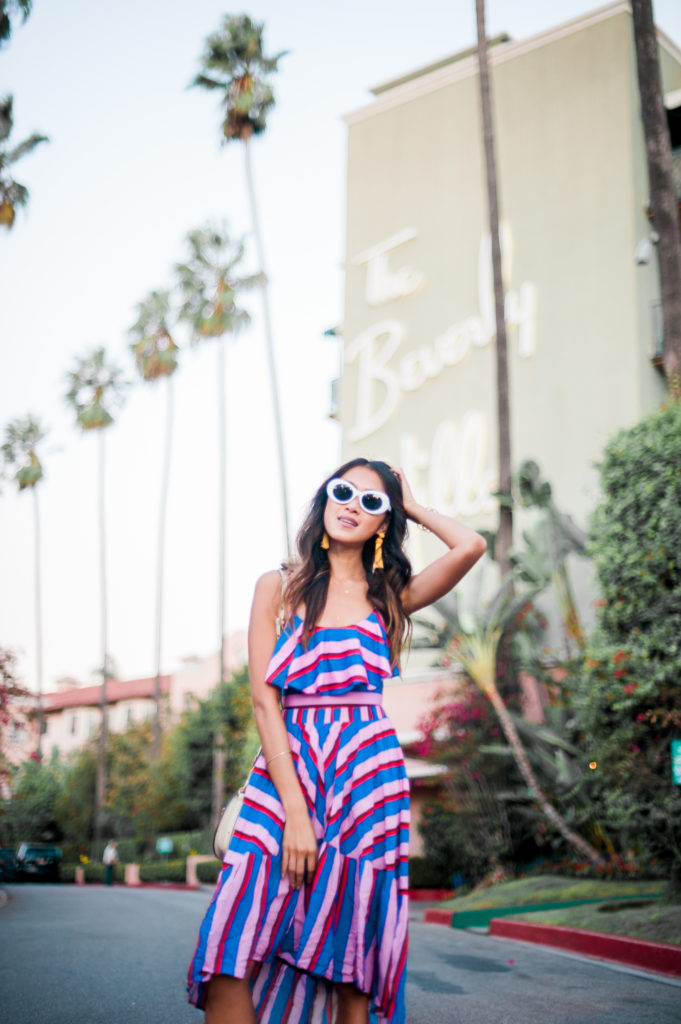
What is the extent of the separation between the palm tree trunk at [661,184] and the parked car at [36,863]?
1058 inches

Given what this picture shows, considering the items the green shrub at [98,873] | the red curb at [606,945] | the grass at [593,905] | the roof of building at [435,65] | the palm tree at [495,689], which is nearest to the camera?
the red curb at [606,945]

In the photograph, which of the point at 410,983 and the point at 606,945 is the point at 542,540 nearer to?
the point at 606,945

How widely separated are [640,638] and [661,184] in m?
5.83

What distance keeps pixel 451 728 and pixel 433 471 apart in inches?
371

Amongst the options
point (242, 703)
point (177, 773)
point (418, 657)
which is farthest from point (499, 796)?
point (177, 773)

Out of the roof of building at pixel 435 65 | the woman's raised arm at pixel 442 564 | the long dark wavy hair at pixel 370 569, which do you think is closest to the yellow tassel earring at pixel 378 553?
the long dark wavy hair at pixel 370 569

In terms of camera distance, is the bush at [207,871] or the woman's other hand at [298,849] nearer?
the woman's other hand at [298,849]

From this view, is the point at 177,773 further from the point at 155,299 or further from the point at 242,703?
the point at 155,299

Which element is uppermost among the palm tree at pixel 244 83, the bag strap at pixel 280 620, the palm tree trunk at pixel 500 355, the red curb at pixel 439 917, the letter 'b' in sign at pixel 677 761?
the palm tree at pixel 244 83

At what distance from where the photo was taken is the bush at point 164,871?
29.4m

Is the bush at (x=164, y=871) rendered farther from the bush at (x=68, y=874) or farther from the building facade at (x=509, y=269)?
the building facade at (x=509, y=269)

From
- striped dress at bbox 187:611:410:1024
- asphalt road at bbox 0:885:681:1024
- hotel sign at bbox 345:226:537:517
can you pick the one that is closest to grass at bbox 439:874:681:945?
asphalt road at bbox 0:885:681:1024

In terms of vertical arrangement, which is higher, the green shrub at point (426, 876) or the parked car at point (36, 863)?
the green shrub at point (426, 876)

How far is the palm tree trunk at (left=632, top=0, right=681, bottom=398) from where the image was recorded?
11938 millimetres
